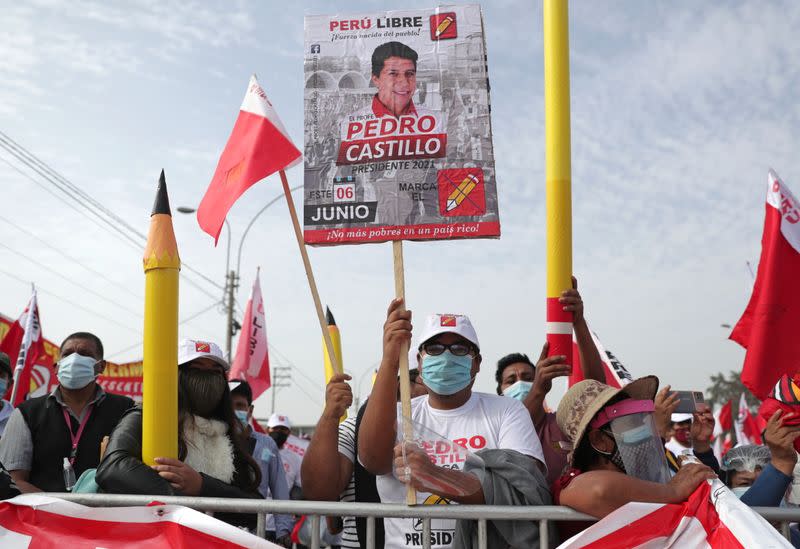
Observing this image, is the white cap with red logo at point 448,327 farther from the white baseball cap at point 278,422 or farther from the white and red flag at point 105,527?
the white baseball cap at point 278,422

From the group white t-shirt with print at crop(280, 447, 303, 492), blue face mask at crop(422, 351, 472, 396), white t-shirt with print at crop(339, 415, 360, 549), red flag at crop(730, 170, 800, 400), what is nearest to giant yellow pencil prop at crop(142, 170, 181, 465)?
white t-shirt with print at crop(339, 415, 360, 549)

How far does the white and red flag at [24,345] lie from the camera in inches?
338

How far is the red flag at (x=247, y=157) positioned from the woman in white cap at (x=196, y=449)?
0.69m

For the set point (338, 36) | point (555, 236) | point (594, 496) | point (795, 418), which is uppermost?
point (338, 36)

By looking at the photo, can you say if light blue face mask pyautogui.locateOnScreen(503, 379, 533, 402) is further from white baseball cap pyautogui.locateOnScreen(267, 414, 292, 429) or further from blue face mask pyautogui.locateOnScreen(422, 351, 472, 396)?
white baseball cap pyautogui.locateOnScreen(267, 414, 292, 429)

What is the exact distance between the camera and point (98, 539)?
10.1ft

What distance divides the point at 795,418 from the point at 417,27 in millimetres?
2356

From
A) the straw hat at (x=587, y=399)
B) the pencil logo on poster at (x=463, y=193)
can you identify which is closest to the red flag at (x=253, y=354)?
the pencil logo on poster at (x=463, y=193)

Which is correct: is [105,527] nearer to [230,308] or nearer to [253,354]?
[253,354]

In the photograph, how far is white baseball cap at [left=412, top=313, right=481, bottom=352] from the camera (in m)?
3.62

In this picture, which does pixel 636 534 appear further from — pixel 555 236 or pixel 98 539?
pixel 98 539

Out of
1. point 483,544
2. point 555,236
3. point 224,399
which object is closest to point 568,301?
point 555,236

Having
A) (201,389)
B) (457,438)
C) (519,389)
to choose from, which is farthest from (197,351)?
(519,389)

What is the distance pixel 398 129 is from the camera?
344 cm
